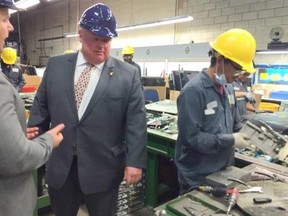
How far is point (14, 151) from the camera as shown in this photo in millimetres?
792

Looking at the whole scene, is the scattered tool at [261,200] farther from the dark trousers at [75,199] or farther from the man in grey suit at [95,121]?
the dark trousers at [75,199]

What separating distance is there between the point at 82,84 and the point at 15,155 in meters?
0.56

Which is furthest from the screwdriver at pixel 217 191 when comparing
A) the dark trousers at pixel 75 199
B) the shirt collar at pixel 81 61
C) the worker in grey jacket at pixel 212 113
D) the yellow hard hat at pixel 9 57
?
the yellow hard hat at pixel 9 57

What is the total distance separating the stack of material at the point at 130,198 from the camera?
2.34 metres

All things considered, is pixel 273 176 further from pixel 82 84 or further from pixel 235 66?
pixel 82 84

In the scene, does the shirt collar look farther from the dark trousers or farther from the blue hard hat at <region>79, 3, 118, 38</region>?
the dark trousers

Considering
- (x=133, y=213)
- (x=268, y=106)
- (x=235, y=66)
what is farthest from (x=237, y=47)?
(x=268, y=106)

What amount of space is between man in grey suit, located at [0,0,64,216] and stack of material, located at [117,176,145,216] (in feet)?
4.58

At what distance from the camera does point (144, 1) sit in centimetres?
694

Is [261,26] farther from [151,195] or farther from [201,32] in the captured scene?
[151,195]

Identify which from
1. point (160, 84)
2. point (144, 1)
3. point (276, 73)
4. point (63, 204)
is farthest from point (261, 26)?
point (63, 204)

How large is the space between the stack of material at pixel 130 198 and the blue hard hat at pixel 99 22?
1.44 meters

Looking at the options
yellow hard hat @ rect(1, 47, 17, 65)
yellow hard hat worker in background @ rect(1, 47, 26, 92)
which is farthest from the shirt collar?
yellow hard hat @ rect(1, 47, 17, 65)

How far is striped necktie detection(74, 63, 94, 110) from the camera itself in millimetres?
1284
